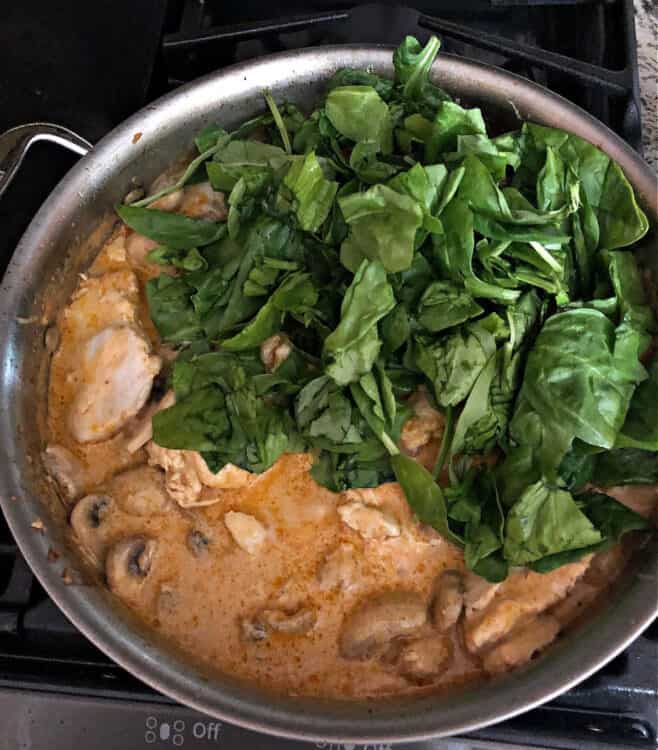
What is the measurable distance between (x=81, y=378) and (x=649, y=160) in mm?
1177

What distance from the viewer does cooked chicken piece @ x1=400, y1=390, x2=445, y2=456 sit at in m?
1.30

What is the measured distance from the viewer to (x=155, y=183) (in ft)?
4.98

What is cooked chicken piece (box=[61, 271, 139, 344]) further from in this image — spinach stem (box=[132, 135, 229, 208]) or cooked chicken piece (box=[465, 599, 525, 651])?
cooked chicken piece (box=[465, 599, 525, 651])

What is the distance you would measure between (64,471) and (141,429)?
0.15 metres

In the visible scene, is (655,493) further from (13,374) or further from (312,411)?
(13,374)

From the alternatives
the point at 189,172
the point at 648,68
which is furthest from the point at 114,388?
the point at 648,68

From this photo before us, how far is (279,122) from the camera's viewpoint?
1.42 m

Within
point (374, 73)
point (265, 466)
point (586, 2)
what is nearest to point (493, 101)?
point (374, 73)

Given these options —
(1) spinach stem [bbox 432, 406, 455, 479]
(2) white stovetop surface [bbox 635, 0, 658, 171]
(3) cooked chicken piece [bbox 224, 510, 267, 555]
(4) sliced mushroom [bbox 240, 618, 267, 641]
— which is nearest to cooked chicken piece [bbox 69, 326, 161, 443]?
(3) cooked chicken piece [bbox 224, 510, 267, 555]

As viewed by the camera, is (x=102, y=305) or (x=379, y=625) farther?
(x=102, y=305)

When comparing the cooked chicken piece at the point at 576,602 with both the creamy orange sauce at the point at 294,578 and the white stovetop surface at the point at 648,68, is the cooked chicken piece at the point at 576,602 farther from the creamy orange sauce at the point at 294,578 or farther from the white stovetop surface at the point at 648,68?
the white stovetop surface at the point at 648,68

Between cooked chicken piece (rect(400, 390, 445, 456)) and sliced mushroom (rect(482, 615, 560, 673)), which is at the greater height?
cooked chicken piece (rect(400, 390, 445, 456))

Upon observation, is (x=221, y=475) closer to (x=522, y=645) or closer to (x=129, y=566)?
(x=129, y=566)

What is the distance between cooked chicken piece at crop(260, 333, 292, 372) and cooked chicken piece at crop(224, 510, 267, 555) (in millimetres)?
252
